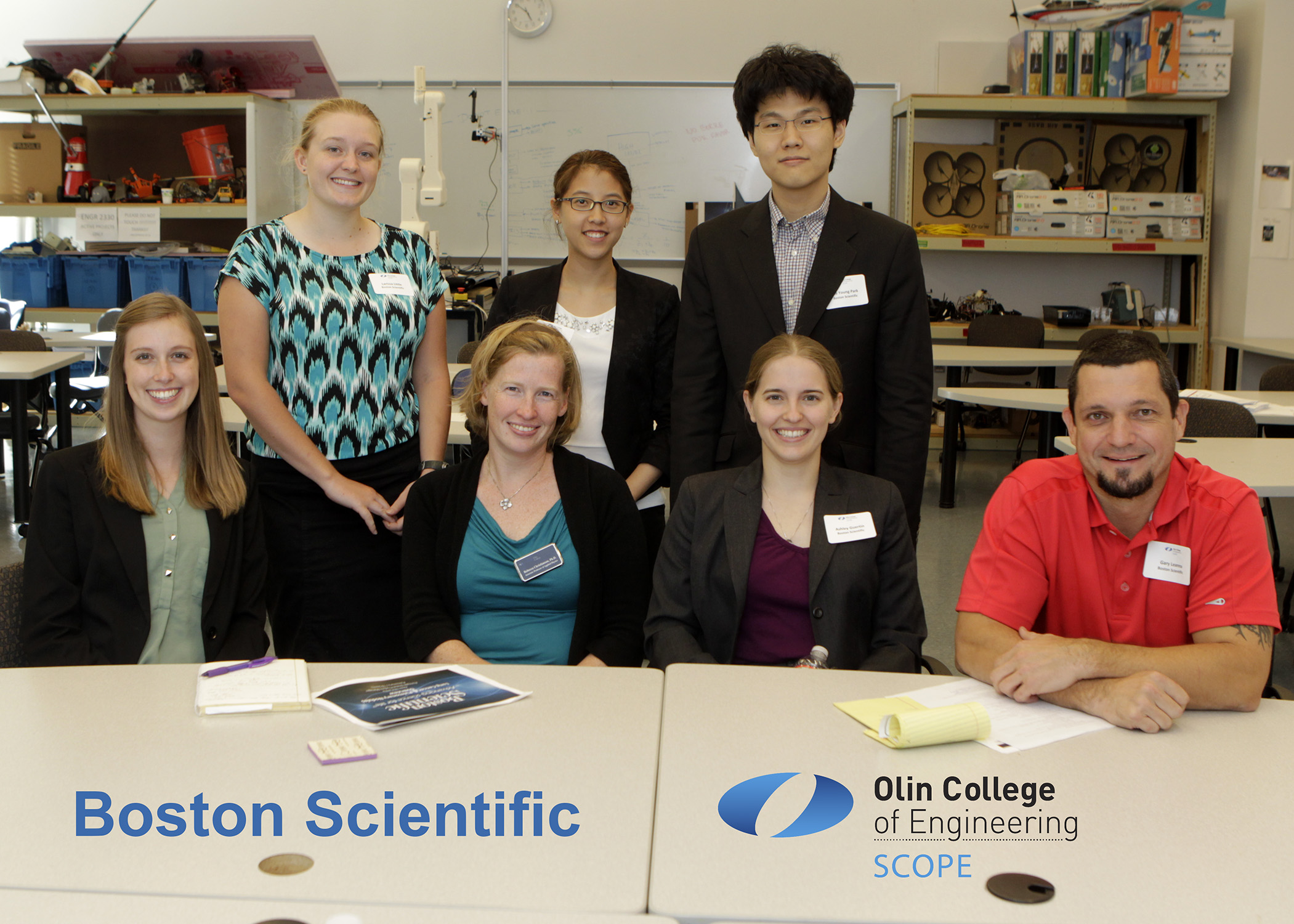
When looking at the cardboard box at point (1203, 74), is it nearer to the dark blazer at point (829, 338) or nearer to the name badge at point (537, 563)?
the dark blazer at point (829, 338)

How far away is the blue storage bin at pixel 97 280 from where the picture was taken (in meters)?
6.14

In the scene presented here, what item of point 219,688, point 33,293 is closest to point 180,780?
point 219,688

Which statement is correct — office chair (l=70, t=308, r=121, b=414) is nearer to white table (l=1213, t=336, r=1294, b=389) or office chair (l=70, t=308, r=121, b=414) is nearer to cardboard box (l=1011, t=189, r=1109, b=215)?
cardboard box (l=1011, t=189, r=1109, b=215)

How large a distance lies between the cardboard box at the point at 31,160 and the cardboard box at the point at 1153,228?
6273 millimetres

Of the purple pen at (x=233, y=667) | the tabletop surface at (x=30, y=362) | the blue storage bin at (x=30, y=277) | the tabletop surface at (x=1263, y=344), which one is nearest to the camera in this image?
the purple pen at (x=233, y=667)

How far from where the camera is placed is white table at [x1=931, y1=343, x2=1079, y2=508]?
497 cm

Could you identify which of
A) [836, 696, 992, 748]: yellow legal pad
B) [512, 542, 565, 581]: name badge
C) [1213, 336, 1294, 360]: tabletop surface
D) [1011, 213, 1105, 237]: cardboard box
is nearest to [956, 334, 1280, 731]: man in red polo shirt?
[836, 696, 992, 748]: yellow legal pad

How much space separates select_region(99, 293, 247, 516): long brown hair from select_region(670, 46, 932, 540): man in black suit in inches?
34.9

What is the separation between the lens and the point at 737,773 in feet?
4.02

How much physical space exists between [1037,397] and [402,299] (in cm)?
291

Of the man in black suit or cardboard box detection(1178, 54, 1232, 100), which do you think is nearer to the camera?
the man in black suit

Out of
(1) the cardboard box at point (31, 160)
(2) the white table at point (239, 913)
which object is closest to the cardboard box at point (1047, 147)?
(1) the cardboard box at point (31, 160)

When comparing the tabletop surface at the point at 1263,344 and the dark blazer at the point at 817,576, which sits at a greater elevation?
the tabletop surface at the point at 1263,344

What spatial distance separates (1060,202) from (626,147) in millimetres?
2742
